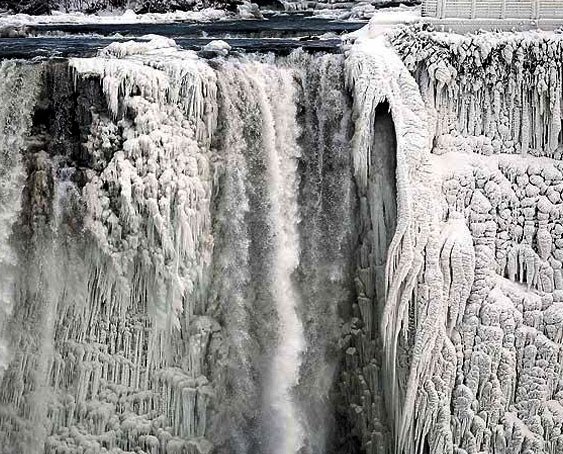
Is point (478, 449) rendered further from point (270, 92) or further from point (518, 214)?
point (270, 92)

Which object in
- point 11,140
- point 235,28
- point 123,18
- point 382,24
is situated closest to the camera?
point 11,140

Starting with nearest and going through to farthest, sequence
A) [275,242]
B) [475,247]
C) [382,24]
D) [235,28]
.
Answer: [475,247]
[275,242]
[382,24]
[235,28]

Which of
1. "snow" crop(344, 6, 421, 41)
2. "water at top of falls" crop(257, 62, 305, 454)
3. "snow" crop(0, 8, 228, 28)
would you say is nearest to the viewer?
"water at top of falls" crop(257, 62, 305, 454)

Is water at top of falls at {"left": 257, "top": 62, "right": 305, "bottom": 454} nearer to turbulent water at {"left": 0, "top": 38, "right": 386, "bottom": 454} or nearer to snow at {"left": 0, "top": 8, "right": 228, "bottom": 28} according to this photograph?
turbulent water at {"left": 0, "top": 38, "right": 386, "bottom": 454}

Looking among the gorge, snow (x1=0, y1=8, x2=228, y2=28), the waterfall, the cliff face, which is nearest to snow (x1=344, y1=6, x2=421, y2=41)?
the gorge

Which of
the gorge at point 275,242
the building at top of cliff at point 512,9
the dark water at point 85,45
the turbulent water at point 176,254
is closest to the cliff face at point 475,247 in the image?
the gorge at point 275,242

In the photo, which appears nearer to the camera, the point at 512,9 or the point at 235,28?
the point at 512,9

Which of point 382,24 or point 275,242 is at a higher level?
point 382,24

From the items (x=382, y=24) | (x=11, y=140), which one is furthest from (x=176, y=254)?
(x=382, y=24)

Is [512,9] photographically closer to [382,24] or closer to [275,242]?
[382,24]
